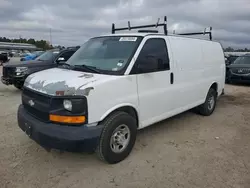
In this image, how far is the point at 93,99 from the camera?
3.17 m

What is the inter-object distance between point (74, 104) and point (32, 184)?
1216 mm

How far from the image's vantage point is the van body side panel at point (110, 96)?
3193 mm

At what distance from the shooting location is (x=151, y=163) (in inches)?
146

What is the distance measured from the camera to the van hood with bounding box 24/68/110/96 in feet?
10.2

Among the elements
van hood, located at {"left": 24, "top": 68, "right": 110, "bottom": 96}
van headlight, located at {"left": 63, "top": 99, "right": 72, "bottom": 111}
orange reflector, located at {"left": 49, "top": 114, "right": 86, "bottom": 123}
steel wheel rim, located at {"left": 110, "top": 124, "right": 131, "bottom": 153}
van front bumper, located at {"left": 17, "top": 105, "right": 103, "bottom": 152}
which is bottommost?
steel wheel rim, located at {"left": 110, "top": 124, "right": 131, "bottom": 153}

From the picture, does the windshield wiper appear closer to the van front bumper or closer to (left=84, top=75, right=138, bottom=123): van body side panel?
(left=84, top=75, right=138, bottom=123): van body side panel

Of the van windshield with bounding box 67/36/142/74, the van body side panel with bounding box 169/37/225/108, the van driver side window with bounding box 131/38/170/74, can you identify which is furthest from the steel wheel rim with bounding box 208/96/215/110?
the van windshield with bounding box 67/36/142/74

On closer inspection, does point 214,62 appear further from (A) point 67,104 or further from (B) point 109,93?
(A) point 67,104

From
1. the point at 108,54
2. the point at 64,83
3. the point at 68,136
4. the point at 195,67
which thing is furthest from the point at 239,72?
the point at 68,136

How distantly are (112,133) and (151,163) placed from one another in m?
0.84

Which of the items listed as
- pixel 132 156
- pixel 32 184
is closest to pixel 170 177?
pixel 132 156

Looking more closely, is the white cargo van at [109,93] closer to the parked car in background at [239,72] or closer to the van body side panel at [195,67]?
the van body side panel at [195,67]

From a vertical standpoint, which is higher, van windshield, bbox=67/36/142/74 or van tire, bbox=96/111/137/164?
van windshield, bbox=67/36/142/74

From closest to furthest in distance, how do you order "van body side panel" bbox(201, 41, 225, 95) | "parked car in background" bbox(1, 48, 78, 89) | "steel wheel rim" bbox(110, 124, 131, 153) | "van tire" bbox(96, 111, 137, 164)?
"van tire" bbox(96, 111, 137, 164), "steel wheel rim" bbox(110, 124, 131, 153), "van body side panel" bbox(201, 41, 225, 95), "parked car in background" bbox(1, 48, 78, 89)
